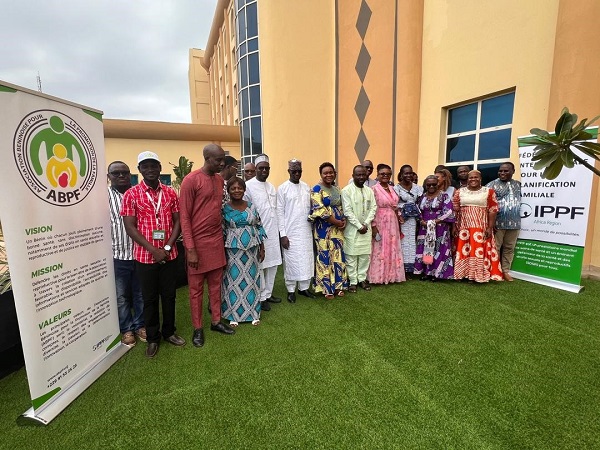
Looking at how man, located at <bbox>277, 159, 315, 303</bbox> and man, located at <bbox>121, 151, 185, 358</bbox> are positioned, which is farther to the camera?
man, located at <bbox>277, 159, 315, 303</bbox>

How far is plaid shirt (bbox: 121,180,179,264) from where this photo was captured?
2.47 m

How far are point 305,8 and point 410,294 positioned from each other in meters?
8.92

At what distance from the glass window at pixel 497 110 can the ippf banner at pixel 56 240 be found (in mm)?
5920

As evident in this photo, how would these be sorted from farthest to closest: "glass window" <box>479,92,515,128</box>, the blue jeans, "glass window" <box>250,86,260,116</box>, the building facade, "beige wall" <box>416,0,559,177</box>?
1. "glass window" <box>250,86,260,116</box>
2. "glass window" <box>479,92,515,128</box>
3. "beige wall" <box>416,0,559,177</box>
4. the building facade
5. the blue jeans

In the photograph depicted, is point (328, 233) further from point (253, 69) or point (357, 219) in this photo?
point (253, 69)

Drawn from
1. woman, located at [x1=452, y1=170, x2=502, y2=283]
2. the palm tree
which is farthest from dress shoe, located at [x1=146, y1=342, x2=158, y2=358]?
woman, located at [x1=452, y1=170, x2=502, y2=283]

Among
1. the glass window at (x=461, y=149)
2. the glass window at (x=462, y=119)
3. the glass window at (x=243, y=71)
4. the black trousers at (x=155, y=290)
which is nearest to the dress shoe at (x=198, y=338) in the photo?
the black trousers at (x=155, y=290)

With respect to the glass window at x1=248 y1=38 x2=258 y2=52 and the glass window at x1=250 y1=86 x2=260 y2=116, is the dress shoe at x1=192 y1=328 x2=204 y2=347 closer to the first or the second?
the glass window at x1=250 y1=86 x2=260 y2=116

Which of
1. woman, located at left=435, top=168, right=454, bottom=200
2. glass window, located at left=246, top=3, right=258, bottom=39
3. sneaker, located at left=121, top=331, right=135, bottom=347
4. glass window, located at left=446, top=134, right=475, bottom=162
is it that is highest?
glass window, located at left=246, top=3, right=258, bottom=39

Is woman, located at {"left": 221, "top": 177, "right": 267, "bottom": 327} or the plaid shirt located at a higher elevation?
the plaid shirt

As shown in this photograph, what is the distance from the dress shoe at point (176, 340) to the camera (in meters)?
2.86

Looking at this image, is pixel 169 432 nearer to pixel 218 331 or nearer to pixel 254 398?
pixel 254 398

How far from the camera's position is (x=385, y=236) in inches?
168

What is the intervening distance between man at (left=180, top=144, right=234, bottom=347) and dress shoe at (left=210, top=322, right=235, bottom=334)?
0.20m
